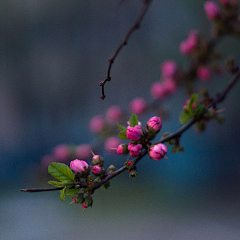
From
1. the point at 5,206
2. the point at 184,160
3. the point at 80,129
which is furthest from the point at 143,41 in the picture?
the point at 5,206

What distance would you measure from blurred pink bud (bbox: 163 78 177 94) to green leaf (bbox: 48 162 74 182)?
0.61 meters

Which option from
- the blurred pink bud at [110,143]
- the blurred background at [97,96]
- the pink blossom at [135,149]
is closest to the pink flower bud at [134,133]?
the pink blossom at [135,149]

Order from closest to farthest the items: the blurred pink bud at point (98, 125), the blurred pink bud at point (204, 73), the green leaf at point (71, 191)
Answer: the green leaf at point (71, 191)
the blurred pink bud at point (204, 73)
the blurred pink bud at point (98, 125)

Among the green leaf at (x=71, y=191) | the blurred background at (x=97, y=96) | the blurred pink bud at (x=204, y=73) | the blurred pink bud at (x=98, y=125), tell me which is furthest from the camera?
the blurred background at (x=97, y=96)

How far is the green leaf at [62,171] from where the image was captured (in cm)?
36

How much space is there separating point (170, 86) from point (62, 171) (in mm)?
623

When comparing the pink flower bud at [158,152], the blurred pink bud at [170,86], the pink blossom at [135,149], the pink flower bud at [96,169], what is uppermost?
the blurred pink bud at [170,86]

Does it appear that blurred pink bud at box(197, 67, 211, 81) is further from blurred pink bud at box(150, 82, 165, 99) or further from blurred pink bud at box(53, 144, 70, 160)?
blurred pink bud at box(53, 144, 70, 160)

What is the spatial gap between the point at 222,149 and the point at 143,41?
98cm

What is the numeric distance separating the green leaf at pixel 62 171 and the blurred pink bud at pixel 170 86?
0.61 m

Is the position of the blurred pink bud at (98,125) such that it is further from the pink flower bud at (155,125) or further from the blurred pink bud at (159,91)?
the pink flower bud at (155,125)

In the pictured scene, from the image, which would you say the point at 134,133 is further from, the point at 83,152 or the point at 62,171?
the point at 83,152

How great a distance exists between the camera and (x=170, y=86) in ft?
2.89

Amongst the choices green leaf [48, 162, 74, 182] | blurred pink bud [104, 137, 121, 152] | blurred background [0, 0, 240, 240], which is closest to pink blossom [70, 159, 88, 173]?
green leaf [48, 162, 74, 182]
